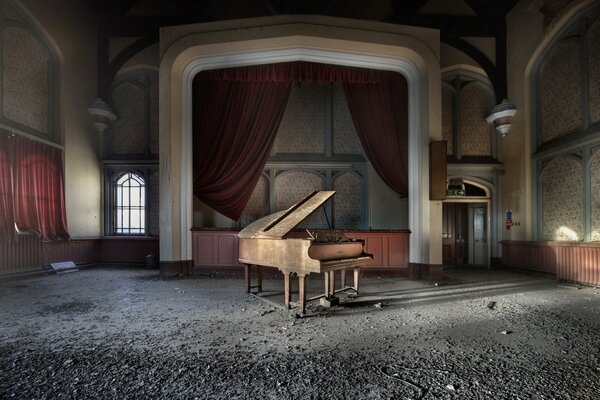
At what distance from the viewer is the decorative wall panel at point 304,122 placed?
8859mm

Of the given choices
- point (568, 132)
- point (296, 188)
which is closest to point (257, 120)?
point (296, 188)

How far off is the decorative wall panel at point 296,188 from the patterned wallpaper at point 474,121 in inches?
158

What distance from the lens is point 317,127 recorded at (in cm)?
890

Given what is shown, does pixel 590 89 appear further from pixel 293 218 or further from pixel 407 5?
pixel 293 218

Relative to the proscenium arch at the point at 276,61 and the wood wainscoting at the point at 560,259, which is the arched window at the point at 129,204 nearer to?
the proscenium arch at the point at 276,61

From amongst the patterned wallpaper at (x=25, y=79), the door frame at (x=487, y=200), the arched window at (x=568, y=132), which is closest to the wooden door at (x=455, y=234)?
the door frame at (x=487, y=200)

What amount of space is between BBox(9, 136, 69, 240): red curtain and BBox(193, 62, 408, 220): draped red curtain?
309cm

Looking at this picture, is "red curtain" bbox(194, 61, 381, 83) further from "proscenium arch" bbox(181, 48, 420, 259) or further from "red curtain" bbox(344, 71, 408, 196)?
"red curtain" bbox(344, 71, 408, 196)

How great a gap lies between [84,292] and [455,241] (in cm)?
861

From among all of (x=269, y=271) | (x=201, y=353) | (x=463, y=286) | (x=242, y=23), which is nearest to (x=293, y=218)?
(x=201, y=353)

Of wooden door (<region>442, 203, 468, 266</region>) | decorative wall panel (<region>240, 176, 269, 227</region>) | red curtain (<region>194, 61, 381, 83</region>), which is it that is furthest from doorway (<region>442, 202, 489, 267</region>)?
decorative wall panel (<region>240, 176, 269, 227</region>)

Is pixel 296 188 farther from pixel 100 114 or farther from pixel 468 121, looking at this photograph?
pixel 100 114

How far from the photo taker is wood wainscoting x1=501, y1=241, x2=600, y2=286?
5997mm

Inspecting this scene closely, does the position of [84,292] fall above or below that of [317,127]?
below
